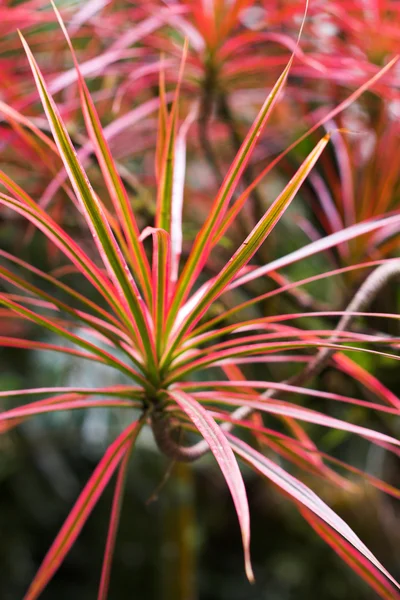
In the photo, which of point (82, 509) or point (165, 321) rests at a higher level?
point (165, 321)

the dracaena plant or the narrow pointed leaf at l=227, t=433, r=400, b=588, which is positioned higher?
the dracaena plant

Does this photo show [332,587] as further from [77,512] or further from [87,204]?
[87,204]

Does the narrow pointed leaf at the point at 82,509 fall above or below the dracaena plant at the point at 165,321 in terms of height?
below

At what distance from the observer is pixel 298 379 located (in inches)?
17.1

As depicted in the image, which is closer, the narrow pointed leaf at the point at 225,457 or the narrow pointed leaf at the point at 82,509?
the narrow pointed leaf at the point at 225,457

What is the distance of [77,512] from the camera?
0.40m

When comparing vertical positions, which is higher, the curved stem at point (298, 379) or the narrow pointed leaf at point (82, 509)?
the curved stem at point (298, 379)

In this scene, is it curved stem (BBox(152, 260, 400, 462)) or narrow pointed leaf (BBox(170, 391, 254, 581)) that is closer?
narrow pointed leaf (BBox(170, 391, 254, 581))

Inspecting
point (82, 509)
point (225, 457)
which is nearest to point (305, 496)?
point (225, 457)

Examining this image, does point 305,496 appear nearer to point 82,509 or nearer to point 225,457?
point 225,457

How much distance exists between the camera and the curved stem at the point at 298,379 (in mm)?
398

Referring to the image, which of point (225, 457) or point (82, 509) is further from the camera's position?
point (82, 509)

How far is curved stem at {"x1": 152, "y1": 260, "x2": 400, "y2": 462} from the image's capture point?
40 centimetres

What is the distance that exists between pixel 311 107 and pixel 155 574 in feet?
3.80
